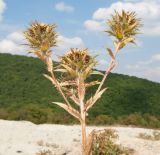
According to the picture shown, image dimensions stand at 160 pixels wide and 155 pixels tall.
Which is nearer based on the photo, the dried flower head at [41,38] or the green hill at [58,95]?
the dried flower head at [41,38]

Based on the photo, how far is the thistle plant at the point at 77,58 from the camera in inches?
312

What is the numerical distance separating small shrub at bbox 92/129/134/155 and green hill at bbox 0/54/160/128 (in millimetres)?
15998

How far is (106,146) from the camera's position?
1473 centimetres

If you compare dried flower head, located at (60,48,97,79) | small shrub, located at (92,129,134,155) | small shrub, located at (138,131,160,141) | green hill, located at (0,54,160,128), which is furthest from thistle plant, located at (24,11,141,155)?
green hill, located at (0,54,160,128)

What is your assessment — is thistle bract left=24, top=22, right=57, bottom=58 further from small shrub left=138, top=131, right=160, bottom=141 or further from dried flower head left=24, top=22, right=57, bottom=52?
small shrub left=138, top=131, right=160, bottom=141

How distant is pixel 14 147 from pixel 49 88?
3514 centimetres

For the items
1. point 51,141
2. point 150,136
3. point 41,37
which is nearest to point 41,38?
point 41,37

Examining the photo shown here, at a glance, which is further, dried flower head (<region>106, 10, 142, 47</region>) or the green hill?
the green hill

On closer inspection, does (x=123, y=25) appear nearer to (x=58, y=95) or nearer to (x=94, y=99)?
(x=94, y=99)

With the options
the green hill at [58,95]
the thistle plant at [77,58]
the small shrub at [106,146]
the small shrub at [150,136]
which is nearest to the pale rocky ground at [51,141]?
the small shrub at [150,136]

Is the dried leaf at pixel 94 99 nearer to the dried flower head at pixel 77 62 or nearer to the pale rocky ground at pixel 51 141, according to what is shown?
the dried flower head at pixel 77 62

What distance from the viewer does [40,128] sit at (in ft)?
64.3

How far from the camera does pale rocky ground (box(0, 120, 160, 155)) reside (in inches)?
617

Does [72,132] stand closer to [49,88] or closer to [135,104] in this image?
[135,104]
